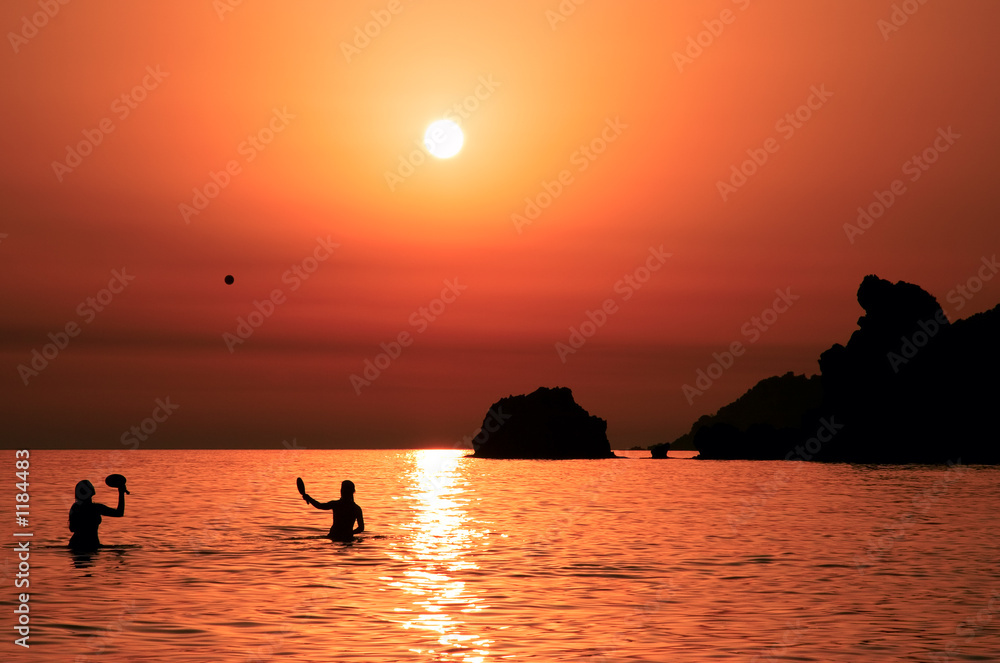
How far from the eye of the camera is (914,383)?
193 meters

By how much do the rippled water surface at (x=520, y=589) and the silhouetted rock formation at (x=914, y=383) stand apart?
472 feet

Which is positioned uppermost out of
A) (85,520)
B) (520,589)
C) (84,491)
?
(84,491)

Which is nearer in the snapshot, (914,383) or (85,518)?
(85,518)

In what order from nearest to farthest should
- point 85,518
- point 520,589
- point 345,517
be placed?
1. point 520,589
2. point 85,518
3. point 345,517

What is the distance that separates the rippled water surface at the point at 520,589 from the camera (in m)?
19.8

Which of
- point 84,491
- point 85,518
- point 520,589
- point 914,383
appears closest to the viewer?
point 520,589

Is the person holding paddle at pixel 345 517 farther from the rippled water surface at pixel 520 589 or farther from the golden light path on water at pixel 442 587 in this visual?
the golden light path on water at pixel 442 587

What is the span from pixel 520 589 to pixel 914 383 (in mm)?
181483

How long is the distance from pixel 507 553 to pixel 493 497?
144 feet

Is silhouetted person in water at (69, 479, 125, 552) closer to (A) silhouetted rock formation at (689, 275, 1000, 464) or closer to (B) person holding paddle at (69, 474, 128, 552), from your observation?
(B) person holding paddle at (69, 474, 128, 552)

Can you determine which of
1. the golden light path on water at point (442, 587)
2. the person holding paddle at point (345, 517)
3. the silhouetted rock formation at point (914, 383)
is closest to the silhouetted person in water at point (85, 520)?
the person holding paddle at point (345, 517)

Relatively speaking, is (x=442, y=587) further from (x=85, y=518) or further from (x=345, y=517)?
(x=85, y=518)

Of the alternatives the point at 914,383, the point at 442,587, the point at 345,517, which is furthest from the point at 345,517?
the point at 914,383

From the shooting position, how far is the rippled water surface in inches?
778
